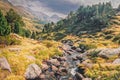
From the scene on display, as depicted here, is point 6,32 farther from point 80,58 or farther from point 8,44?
point 80,58

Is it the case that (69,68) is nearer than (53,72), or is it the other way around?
→ (53,72)

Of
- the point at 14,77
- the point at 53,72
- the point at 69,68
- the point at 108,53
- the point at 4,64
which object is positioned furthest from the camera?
the point at 108,53

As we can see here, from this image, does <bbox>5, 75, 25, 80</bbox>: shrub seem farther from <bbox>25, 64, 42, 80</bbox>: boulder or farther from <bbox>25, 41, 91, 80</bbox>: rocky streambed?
<bbox>25, 41, 91, 80</bbox>: rocky streambed

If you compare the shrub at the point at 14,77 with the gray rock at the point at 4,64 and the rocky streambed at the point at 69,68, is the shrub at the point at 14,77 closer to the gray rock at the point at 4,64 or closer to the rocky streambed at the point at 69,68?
the rocky streambed at the point at 69,68

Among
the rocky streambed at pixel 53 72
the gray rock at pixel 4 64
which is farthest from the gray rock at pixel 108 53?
the gray rock at pixel 4 64

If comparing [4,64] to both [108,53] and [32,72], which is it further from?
[108,53]

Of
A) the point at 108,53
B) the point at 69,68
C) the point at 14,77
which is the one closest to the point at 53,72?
the point at 69,68

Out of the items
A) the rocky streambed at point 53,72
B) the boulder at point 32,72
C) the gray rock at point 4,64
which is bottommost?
the rocky streambed at point 53,72

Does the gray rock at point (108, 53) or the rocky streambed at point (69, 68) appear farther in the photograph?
the gray rock at point (108, 53)

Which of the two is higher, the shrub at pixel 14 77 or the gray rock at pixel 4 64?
the gray rock at pixel 4 64

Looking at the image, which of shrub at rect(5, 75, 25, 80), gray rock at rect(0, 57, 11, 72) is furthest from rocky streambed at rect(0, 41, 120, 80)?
shrub at rect(5, 75, 25, 80)

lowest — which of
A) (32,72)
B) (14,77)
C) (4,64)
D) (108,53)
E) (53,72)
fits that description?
(53,72)

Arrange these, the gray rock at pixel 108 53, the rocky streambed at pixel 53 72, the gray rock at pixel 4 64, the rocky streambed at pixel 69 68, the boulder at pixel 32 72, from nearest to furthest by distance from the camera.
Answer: the gray rock at pixel 4 64 < the boulder at pixel 32 72 < the rocky streambed at pixel 69 68 < the rocky streambed at pixel 53 72 < the gray rock at pixel 108 53

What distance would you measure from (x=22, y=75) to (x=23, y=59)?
9.89 m
